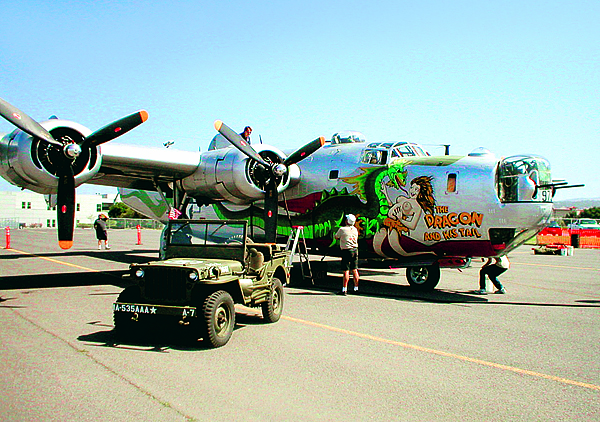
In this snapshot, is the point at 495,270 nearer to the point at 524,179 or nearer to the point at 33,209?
the point at 524,179

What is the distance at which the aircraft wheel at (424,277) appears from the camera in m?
12.9

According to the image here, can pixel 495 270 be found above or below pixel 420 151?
below

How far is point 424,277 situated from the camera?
13.2 m

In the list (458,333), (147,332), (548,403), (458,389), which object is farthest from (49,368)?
(458,333)

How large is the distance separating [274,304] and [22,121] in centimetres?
632

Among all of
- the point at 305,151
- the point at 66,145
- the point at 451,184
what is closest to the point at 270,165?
the point at 305,151

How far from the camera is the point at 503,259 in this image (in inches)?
472

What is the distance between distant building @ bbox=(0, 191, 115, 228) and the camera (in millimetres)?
88562

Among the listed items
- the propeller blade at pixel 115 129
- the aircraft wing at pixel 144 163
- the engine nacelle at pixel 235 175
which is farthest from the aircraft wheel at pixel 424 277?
the propeller blade at pixel 115 129

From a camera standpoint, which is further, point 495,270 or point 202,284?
point 495,270

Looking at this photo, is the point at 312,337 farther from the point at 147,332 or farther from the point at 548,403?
the point at 548,403

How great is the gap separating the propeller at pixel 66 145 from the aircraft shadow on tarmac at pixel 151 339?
3.61 meters

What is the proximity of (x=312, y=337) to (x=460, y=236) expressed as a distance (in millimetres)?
5609

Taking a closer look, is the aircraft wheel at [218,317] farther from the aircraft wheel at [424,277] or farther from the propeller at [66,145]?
the aircraft wheel at [424,277]
